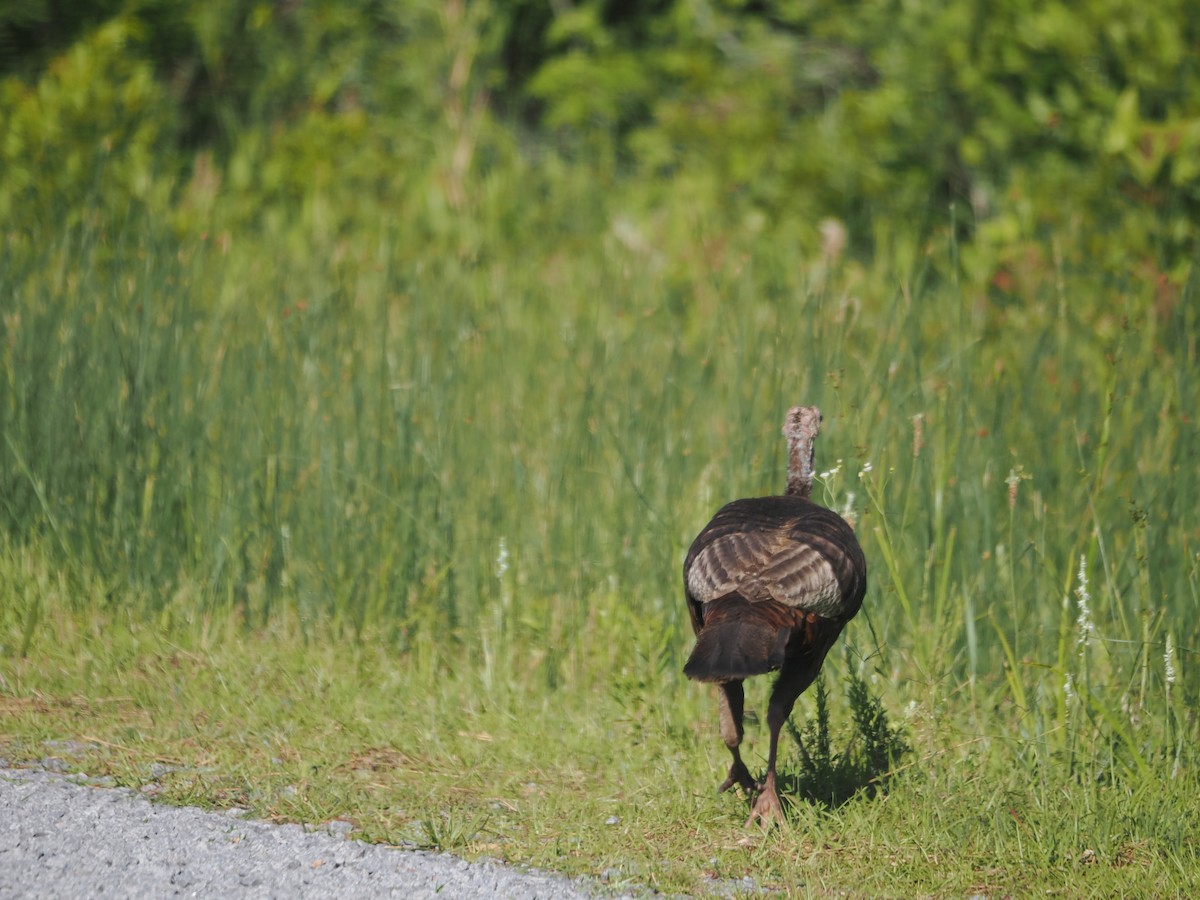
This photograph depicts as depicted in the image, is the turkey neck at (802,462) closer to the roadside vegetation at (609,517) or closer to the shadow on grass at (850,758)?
the roadside vegetation at (609,517)

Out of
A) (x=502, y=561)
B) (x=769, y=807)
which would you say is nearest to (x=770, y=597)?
(x=769, y=807)

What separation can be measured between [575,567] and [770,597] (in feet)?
6.34

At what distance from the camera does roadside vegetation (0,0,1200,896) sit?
4.36 meters

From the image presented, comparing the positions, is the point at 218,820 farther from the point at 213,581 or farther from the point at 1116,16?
the point at 1116,16

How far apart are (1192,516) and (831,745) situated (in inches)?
72.2

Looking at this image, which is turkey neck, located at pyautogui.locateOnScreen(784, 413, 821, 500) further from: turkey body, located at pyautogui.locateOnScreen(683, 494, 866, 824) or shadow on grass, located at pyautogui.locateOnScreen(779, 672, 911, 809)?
shadow on grass, located at pyautogui.locateOnScreen(779, 672, 911, 809)

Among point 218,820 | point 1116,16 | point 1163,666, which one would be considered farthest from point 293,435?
point 1116,16

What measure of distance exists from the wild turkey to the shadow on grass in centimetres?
30

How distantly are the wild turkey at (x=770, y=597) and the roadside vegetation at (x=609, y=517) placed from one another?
0.34 meters

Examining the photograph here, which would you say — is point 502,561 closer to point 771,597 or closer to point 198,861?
point 771,597

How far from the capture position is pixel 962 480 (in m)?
5.63

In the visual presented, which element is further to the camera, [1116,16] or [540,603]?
[1116,16]

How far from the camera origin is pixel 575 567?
582 centimetres

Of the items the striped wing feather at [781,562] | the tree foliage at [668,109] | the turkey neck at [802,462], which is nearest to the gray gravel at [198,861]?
the striped wing feather at [781,562]
